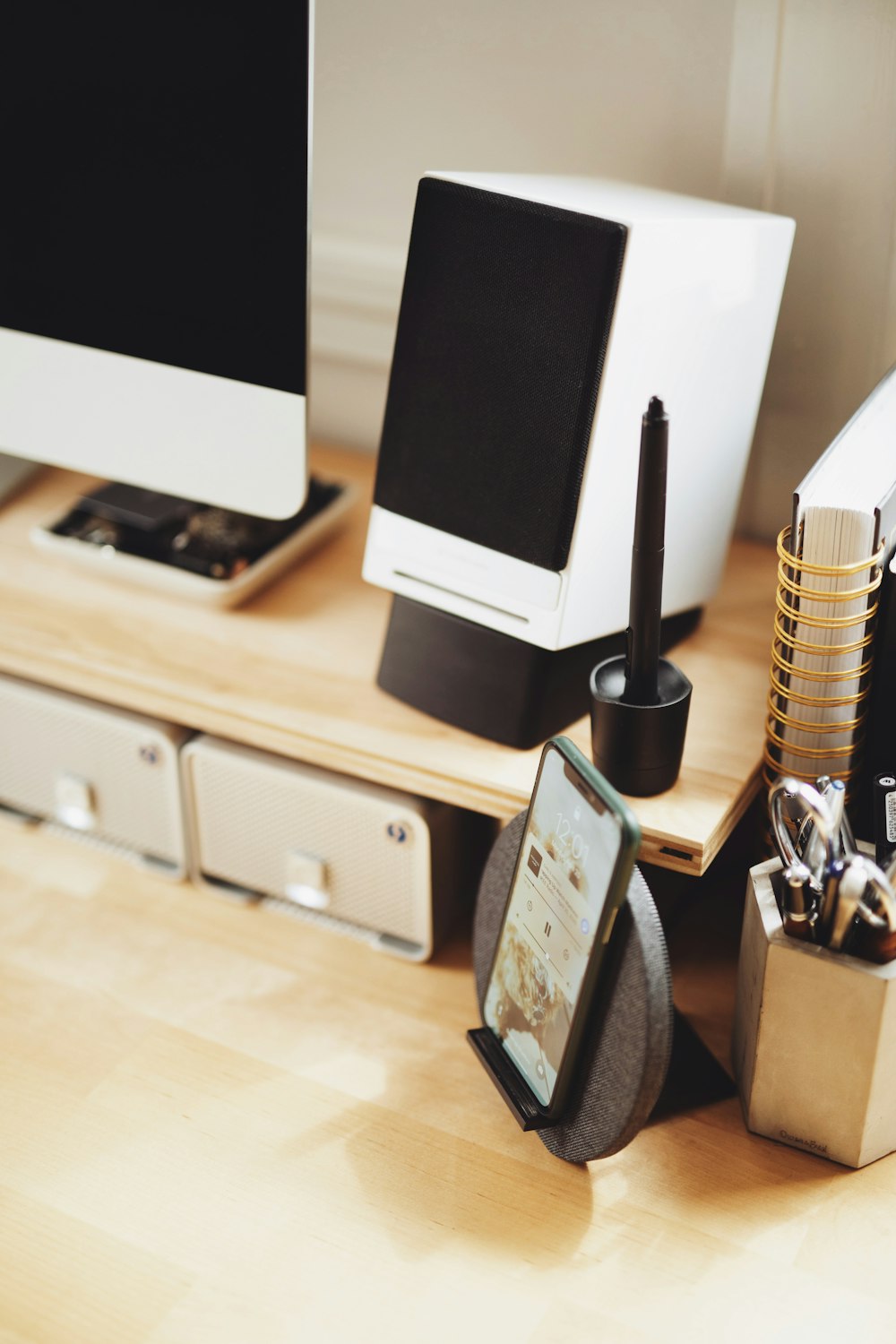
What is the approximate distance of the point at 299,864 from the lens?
778 millimetres

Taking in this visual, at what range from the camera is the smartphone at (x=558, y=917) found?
56 centimetres

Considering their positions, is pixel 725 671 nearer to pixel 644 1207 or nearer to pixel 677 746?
pixel 677 746

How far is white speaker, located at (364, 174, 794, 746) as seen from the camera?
0.61m

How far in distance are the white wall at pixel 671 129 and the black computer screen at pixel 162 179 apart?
0.76ft

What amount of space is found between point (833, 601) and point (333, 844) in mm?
331

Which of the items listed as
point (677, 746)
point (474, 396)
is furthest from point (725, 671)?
point (474, 396)

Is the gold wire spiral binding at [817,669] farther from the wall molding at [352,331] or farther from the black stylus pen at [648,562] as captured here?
the wall molding at [352,331]

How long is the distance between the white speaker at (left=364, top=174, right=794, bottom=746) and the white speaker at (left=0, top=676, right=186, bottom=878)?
176mm

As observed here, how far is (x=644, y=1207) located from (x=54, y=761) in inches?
18.7

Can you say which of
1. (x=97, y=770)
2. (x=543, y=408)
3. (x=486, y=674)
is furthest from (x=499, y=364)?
(x=97, y=770)

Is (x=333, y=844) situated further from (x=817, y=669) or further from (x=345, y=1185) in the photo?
(x=817, y=669)

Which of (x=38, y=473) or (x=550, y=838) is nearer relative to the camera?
(x=550, y=838)

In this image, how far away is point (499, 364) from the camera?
0.63m

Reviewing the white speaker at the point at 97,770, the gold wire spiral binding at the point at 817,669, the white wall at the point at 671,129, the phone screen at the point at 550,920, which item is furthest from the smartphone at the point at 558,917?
the white wall at the point at 671,129
